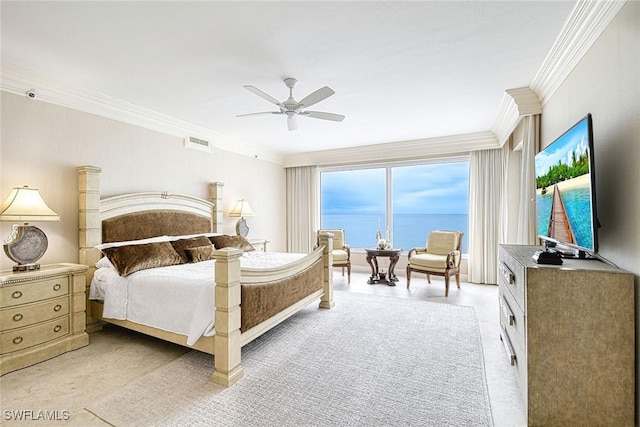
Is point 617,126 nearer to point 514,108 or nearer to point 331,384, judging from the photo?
point 514,108

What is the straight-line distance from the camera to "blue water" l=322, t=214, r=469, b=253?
Answer: 5.79 metres

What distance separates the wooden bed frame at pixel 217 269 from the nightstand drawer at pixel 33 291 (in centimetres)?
48

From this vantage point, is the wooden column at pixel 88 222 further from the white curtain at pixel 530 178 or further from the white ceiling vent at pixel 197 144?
the white curtain at pixel 530 178

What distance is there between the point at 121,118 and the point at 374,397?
4.06 metres

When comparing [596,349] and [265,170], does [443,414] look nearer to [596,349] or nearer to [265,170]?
[596,349]

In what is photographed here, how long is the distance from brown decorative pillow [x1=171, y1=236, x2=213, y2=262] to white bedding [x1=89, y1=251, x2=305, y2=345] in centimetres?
32

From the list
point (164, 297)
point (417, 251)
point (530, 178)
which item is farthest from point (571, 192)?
point (417, 251)

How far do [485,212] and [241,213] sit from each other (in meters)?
4.22

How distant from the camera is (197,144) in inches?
183

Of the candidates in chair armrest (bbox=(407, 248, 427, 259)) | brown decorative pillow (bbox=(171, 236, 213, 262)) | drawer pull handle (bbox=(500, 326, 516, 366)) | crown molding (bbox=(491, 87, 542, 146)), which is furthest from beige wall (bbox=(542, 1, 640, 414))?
brown decorative pillow (bbox=(171, 236, 213, 262))

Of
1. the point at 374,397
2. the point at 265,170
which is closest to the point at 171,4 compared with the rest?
the point at 374,397

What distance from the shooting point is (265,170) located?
6246 millimetres

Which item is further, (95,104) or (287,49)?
(95,104)

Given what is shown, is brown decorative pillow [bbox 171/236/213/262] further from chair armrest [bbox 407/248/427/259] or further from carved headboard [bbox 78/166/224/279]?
chair armrest [bbox 407/248/427/259]
